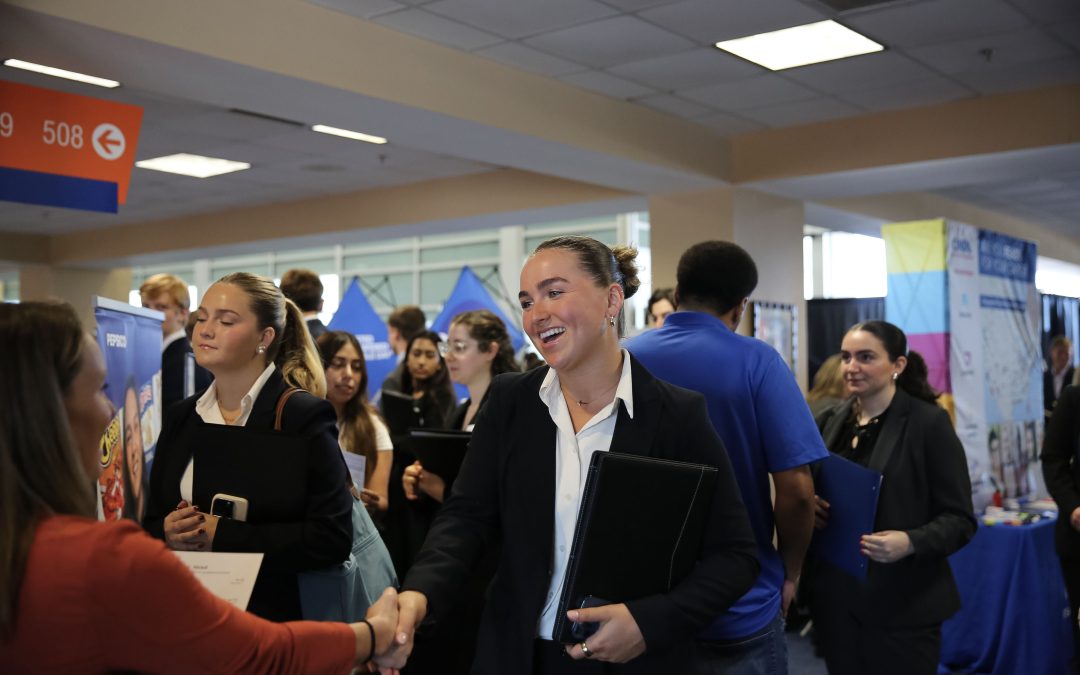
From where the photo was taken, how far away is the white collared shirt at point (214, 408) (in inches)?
91.5

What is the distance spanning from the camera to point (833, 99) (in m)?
6.84

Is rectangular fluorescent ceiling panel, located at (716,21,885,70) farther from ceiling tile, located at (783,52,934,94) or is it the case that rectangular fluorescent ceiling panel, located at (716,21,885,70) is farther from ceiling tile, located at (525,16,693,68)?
ceiling tile, located at (525,16,693,68)

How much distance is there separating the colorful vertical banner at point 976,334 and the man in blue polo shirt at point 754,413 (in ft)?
12.8

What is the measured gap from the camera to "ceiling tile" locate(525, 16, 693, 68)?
5324 mm

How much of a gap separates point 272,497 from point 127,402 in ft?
4.84

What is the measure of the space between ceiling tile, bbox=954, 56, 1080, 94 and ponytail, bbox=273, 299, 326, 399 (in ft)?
16.4

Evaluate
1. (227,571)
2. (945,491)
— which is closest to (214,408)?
(227,571)

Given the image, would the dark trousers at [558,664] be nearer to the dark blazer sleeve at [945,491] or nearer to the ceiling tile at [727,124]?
the dark blazer sleeve at [945,491]

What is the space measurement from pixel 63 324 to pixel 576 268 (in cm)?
84

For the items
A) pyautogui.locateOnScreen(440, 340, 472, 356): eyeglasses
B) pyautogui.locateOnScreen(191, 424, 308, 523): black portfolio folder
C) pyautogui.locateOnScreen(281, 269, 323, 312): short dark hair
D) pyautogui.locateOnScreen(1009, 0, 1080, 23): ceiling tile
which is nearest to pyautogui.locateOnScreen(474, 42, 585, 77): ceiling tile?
pyautogui.locateOnScreen(281, 269, 323, 312): short dark hair

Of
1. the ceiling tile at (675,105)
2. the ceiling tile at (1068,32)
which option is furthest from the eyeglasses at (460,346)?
the ceiling tile at (1068,32)

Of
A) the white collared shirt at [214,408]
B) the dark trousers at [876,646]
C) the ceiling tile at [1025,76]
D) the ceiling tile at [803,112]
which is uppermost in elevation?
the ceiling tile at [1025,76]

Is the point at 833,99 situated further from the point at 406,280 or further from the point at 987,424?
the point at 406,280

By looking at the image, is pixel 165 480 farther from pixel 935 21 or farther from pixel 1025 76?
pixel 1025 76
